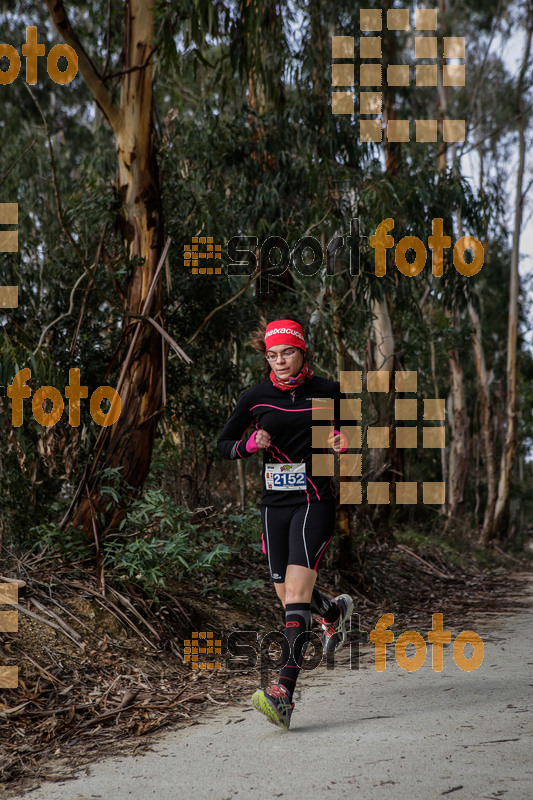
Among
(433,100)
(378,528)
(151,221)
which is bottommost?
(378,528)

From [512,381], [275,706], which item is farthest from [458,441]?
[275,706]

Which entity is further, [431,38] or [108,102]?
[431,38]

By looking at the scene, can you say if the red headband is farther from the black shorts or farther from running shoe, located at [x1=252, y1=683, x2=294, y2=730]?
running shoe, located at [x1=252, y1=683, x2=294, y2=730]

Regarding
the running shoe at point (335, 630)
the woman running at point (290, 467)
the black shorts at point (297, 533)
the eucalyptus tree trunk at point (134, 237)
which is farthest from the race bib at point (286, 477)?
the eucalyptus tree trunk at point (134, 237)

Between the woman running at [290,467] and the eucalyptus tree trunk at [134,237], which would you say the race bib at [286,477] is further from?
the eucalyptus tree trunk at [134,237]

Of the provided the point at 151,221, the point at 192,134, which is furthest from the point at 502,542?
the point at 151,221

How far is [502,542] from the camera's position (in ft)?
58.6

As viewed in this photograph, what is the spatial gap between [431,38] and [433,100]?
2.74 meters

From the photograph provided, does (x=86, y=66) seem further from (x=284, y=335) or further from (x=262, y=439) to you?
(x=262, y=439)

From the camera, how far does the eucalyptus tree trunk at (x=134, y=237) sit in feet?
20.3

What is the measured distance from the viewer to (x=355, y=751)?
354 cm

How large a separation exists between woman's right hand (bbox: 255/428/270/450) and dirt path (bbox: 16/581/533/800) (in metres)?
1.38

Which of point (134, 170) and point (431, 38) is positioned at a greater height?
point (431, 38)

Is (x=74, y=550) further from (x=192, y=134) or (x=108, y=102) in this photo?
(x=192, y=134)
